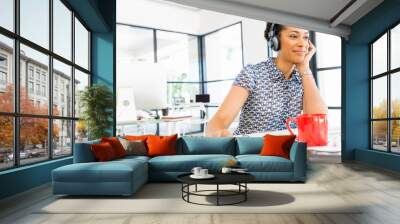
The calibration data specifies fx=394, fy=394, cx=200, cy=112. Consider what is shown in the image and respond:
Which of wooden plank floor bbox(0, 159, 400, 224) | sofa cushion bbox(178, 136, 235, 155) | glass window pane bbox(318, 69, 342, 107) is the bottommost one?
wooden plank floor bbox(0, 159, 400, 224)

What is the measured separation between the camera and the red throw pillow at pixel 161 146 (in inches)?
241

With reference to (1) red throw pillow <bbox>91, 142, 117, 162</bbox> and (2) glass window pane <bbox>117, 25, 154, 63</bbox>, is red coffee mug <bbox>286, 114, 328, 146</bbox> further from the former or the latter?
(2) glass window pane <bbox>117, 25, 154, 63</bbox>

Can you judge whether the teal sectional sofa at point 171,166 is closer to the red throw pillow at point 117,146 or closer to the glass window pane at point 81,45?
the red throw pillow at point 117,146

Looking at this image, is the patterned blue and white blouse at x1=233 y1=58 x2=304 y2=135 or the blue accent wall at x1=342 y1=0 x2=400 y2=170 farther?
the patterned blue and white blouse at x1=233 y1=58 x2=304 y2=135

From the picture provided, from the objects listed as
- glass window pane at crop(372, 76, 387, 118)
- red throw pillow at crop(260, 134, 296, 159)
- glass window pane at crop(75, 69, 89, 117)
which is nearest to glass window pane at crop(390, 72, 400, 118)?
glass window pane at crop(372, 76, 387, 118)

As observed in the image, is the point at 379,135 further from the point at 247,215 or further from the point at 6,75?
the point at 6,75

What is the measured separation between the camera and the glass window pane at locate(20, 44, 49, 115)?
5.14 meters

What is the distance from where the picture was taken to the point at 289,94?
8.91 meters

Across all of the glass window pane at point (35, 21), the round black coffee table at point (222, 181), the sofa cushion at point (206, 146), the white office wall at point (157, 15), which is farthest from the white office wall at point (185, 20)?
the round black coffee table at point (222, 181)

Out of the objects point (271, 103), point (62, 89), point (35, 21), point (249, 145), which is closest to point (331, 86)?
point (271, 103)

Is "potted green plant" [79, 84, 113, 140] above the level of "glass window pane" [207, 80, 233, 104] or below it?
below

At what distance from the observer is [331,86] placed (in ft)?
30.9

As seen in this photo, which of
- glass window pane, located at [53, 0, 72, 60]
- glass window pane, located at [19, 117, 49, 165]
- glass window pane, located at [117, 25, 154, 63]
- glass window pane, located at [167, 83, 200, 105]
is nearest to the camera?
glass window pane, located at [19, 117, 49, 165]

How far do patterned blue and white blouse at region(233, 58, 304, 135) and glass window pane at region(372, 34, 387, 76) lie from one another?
1.61 m
